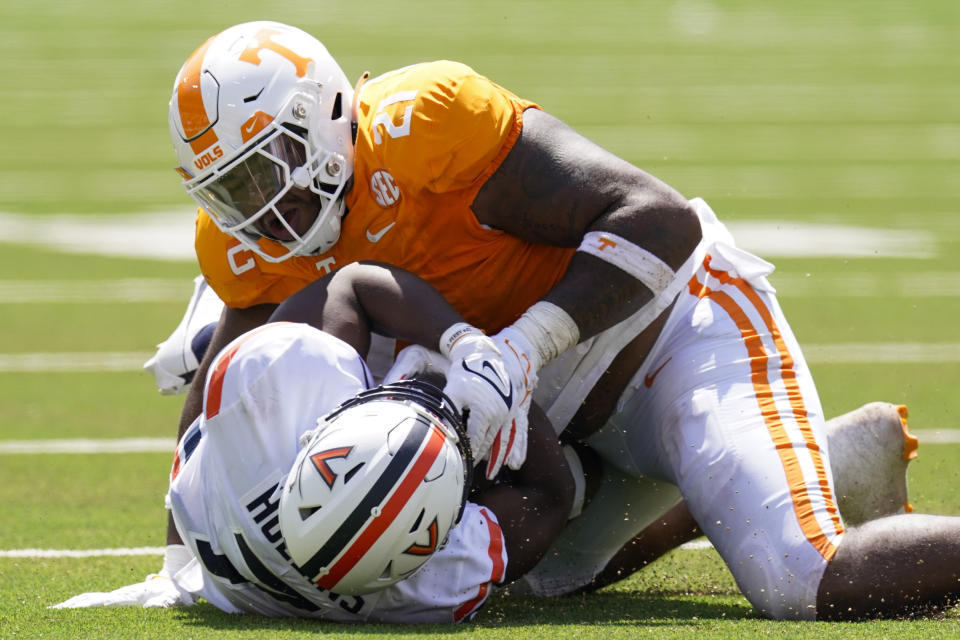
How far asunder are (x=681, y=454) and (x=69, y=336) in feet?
19.0

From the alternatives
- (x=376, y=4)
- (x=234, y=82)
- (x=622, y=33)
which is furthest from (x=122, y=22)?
(x=234, y=82)

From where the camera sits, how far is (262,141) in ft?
12.4

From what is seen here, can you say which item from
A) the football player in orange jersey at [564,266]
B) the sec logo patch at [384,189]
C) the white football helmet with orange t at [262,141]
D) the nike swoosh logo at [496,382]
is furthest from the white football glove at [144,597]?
the sec logo patch at [384,189]

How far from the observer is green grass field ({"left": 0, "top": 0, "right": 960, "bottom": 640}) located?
157 inches

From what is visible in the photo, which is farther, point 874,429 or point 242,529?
point 874,429

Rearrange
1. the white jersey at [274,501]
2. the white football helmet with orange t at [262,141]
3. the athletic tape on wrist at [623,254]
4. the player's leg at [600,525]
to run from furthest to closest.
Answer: the player's leg at [600,525] → the white football helmet with orange t at [262,141] → the athletic tape on wrist at [623,254] → the white jersey at [274,501]

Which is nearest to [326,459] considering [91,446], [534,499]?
[534,499]

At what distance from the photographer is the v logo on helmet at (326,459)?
2.98m

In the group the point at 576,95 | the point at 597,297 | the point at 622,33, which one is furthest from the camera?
the point at 622,33

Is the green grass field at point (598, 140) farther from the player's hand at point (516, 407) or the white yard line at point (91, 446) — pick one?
the player's hand at point (516, 407)

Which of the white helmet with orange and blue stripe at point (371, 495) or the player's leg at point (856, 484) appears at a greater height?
the white helmet with orange and blue stripe at point (371, 495)

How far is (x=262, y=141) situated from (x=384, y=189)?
0.35 meters

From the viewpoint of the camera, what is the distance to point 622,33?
22312 mm

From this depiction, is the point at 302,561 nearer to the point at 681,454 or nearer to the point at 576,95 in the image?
the point at 681,454
